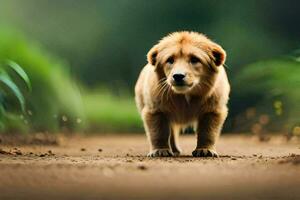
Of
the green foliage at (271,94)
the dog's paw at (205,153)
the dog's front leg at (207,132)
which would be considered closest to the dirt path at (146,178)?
the dog's paw at (205,153)

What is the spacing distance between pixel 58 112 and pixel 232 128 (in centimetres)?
267

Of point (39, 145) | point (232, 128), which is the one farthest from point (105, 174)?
point (232, 128)

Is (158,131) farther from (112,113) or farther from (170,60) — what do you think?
(112,113)

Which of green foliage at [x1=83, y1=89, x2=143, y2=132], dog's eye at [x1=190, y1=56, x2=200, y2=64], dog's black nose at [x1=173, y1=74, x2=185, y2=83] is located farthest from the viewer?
green foliage at [x1=83, y1=89, x2=143, y2=132]

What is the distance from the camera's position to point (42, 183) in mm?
4066

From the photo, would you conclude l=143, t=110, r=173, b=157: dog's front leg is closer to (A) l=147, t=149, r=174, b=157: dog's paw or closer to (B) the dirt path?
(A) l=147, t=149, r=174, b=157: dog's paw

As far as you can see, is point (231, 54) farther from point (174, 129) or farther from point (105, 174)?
point (105, 174)

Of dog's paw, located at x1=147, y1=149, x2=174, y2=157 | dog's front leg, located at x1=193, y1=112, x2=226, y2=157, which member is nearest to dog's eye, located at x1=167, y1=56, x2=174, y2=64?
dog's front leg, located at x1=193, y1=112, x2=226, y2=157

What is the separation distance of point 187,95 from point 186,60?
379mm

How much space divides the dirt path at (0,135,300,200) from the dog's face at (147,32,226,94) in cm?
62

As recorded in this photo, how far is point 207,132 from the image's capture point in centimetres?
617

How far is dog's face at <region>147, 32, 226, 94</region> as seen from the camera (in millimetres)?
5797

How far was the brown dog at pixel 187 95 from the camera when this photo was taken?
5977 mm

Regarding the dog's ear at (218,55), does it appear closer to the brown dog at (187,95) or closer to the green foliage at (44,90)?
the brown dog at (187,95)
